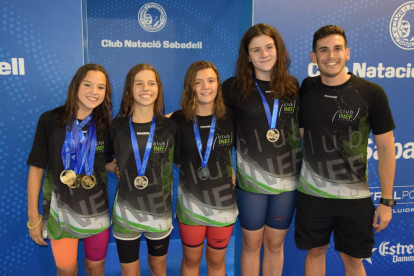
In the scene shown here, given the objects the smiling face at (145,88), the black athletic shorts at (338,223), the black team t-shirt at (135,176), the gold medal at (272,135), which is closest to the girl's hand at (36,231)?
the black team t-shirt at (135,176)

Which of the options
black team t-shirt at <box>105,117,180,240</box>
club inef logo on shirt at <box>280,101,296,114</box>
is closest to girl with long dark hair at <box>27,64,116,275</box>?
black team t-shirt at <box>105,117,180,240</box>

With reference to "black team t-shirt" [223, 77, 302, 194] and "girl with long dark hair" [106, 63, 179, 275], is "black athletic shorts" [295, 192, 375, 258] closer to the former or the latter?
"black team t-shirt" [223, 77, 302, 194]

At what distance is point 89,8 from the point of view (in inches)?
142

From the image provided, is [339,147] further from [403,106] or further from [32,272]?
[32,272]

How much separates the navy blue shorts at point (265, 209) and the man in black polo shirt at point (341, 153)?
4.6 inches

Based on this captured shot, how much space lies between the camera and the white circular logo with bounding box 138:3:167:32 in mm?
3703

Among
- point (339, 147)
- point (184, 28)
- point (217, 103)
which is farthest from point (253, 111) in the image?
point (184, 28)

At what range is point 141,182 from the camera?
2049 mm

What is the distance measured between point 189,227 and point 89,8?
9.22 feet

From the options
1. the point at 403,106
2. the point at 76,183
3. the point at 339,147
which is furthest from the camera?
the point at 403,106

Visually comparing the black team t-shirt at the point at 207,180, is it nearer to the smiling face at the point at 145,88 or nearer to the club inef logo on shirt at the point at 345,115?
the smiling face at the point at 145,88

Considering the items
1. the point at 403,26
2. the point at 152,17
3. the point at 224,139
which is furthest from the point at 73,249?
the point at 403,26

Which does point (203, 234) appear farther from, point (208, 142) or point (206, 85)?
point (206, 85)

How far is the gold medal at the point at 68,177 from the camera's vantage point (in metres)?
1.99
